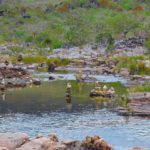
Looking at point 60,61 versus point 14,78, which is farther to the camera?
point 60,61

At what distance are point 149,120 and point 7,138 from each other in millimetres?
26687

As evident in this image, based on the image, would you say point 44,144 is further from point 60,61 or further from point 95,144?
point 60,61

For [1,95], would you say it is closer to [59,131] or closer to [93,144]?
[59,131]

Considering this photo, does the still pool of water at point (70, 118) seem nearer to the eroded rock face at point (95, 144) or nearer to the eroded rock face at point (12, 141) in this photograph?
the eroded rock face at point (95, 144)

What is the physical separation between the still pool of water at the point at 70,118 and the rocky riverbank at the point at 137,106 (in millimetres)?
1775

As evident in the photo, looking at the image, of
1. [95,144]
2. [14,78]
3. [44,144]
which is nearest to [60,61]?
[14,78]

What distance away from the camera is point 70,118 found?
72.9 m

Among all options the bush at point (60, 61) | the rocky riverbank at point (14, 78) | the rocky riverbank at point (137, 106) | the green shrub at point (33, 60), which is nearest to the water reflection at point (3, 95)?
the rocky riverbank at point (14, 78)

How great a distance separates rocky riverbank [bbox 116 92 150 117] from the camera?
241ft

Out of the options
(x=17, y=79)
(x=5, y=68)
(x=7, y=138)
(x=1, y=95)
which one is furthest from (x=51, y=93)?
(x=7, y=138)

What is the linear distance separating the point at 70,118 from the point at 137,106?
10.2 meters

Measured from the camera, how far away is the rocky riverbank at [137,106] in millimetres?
73438

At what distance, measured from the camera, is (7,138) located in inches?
1892

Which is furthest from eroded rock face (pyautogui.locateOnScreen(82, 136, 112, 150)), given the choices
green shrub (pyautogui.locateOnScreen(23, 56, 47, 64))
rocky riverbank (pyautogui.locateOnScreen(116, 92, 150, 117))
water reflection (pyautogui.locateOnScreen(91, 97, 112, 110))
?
green shrub (pyautogui.locateOnScreen(23, 56, 47, 64))
